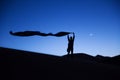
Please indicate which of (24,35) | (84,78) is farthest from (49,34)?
(84,78)

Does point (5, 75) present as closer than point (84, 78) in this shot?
Yes

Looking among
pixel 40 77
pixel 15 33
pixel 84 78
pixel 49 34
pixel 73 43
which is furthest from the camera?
pixel 73 43

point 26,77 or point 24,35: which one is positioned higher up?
point 24,35

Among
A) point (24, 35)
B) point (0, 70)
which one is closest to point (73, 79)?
point (0, 70)

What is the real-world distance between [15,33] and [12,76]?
27.3 feet

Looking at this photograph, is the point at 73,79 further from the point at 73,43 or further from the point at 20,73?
the point at 73,43

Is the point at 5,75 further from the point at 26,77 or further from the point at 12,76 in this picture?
the point at 26,77

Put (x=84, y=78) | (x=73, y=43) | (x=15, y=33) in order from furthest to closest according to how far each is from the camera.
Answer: (x=73, y=43), (x=15, y=33), (x=84, y=78)

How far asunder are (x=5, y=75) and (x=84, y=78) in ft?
9.13

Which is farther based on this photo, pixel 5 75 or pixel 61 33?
pixel 61 33

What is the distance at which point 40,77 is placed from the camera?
4.82 metres

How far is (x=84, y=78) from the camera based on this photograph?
5.43 m

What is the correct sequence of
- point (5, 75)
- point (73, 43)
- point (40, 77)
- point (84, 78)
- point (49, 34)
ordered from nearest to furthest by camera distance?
point (5, 75) → point (40, 77) → point (84, 78) → point (49, 34) → point (73, 43)

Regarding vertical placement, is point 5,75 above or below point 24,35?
below
